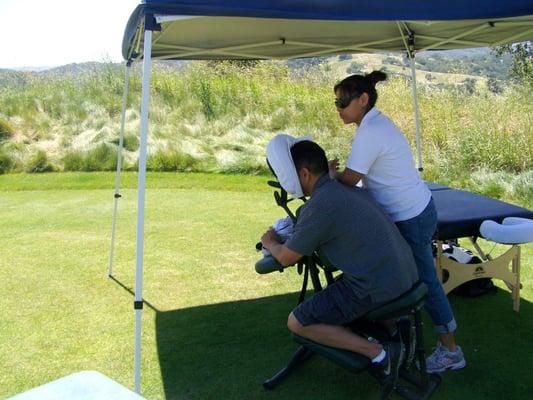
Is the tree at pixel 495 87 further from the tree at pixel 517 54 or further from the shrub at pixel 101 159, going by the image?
the shrub at pixel 101 159

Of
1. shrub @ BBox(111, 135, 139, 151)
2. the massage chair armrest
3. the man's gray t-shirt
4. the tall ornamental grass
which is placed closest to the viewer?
the man's gray t-shirt

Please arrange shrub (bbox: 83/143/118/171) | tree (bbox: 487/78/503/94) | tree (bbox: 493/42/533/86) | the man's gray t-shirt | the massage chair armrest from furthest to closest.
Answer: tree (bbox: 493/42/533/86) < tree (bbox: 487/78/503/94) < shrub (bbox: 83/143/118/171) < the massage chair armrest < the man's gray t-shirt

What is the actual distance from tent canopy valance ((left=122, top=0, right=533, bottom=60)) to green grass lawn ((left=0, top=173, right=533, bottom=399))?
1708 millimetres

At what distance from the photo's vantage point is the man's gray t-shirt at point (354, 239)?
2.41m

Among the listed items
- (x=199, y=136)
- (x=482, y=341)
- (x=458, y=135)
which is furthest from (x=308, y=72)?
(x=482, y=341)

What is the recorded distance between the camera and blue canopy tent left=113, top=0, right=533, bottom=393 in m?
2.42

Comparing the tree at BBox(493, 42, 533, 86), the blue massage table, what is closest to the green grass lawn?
the blue massage table

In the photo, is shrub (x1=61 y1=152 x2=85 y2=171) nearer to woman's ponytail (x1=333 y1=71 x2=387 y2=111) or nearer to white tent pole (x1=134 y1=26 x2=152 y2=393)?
white tent pole (x1=134 y1=26 x2=152 y2=393)

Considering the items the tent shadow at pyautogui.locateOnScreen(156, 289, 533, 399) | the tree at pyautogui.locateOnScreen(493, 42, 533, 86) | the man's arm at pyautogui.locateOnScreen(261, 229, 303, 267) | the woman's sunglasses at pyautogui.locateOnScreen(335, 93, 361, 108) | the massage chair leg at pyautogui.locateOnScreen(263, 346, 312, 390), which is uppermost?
the tree at pyautogui.locateOnScreen(493, 42, 533, 86)

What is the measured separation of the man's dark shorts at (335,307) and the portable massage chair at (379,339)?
0.06 m

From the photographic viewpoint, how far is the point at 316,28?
164 inches

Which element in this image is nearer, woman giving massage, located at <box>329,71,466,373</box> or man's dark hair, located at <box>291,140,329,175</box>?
man's dark hair, located at <box>291,140,329,175</box>

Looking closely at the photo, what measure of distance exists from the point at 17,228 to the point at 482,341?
4719 millimetres

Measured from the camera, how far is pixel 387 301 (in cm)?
247
